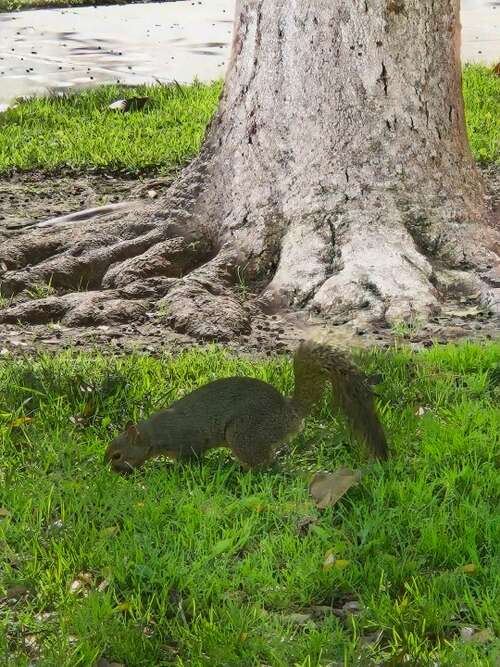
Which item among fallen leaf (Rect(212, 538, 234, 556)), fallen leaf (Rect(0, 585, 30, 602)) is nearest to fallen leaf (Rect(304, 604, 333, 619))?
fallen leaf (Rect(212, 538, 234, 556))

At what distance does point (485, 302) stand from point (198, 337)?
135cm

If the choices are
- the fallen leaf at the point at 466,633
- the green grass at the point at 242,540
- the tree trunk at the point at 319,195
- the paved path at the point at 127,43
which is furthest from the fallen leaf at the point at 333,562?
the paved path at the point at 127,43

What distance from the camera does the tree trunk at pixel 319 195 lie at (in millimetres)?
5559

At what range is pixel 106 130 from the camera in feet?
30.0

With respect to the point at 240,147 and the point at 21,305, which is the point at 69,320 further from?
the point at 240,147

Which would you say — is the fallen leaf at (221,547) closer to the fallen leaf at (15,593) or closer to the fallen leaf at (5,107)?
the fallen leaf at (15,593)

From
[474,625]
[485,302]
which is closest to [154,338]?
[485,302]

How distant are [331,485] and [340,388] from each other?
0.30 m

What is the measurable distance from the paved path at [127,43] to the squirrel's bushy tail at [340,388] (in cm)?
742

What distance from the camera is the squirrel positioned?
12.4 feet

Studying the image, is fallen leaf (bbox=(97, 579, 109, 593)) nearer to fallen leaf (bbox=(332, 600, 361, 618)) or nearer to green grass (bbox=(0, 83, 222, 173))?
fallen leaf (bbox=(332, 600, 361, 618))

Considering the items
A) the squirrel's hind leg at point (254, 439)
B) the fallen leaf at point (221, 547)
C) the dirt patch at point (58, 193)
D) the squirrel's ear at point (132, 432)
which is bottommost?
the dirt patch at point (58, 193)

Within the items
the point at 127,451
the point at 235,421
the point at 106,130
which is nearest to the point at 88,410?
the point at 127,451

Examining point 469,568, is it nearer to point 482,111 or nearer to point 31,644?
point 31,644
